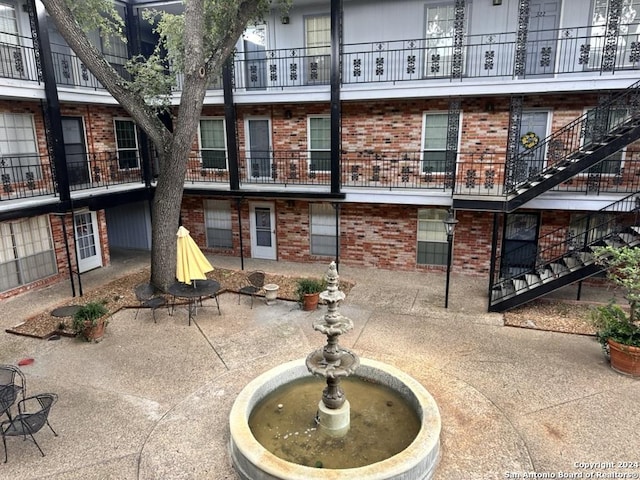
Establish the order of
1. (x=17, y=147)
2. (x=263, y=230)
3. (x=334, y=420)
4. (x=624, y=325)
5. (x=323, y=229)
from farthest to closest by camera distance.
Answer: (x=263, y=230) < (x=323, y=229) < (x=17, y=147) < (x=624, y=325) < (x=334, y=420)

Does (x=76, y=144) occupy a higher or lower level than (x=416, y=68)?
lower

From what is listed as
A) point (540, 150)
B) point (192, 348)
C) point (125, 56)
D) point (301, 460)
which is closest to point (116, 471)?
point (301, 460)

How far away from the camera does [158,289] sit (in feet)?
37.4

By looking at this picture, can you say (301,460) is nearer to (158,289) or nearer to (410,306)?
(410,306)

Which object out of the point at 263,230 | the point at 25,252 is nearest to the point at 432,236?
the point at 263,230

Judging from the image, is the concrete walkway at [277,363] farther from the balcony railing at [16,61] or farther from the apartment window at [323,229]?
the balcony railing at [16,61]

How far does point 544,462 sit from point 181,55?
1181 centimetres

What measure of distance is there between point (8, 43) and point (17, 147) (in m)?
2.70

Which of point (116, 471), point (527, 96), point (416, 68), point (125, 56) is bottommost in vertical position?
point (116, 471)

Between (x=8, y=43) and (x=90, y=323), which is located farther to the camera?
(x=8, y=43)

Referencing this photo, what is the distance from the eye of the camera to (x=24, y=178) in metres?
12.2

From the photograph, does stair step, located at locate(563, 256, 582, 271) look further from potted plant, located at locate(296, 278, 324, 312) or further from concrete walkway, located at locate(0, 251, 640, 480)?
potted plant, located at locate(296, 278, 324, 312)

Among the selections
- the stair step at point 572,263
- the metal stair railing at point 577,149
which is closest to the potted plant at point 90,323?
the metal stair railing at point 577,149

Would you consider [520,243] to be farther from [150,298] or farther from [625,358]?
[150,298]
